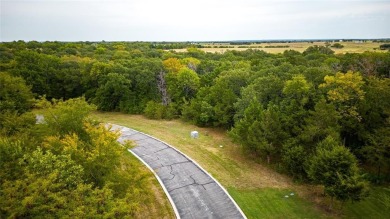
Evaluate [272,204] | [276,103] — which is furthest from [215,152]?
[272,204]

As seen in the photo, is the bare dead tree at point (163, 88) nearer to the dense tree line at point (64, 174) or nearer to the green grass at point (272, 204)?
the dense tree line at point (64, 174)

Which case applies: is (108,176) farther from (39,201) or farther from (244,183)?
(244,183)

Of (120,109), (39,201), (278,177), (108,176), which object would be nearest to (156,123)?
(120,109)

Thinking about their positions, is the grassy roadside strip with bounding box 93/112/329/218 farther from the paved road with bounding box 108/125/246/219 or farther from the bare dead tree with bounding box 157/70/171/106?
the bare dead tree with bounding box 157/70/171/106

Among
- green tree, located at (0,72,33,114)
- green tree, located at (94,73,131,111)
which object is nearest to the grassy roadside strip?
green tree, located at (94,73,131,111)

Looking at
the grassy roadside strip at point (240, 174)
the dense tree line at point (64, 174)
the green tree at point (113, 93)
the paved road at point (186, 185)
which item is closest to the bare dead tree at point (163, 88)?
the green tree at point (113, 93)

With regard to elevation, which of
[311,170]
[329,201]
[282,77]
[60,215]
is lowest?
[329,201]

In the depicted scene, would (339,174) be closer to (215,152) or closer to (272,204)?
(272,204)
